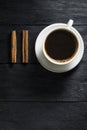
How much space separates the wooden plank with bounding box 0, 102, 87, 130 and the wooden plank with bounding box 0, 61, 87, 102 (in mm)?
20

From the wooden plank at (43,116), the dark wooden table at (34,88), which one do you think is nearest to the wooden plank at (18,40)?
the dark wooden table at (34,88)

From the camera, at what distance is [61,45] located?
129cm

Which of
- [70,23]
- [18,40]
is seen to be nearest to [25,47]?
[18,40]

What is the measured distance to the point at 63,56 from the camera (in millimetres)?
1294

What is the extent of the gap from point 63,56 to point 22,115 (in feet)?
0.68

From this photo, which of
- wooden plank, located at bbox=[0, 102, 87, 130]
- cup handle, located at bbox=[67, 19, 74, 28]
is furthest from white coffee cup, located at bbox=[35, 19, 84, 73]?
wooden plank, located at bbox=[0, 102, 87, 130]

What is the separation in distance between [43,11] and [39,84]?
21 centimetres

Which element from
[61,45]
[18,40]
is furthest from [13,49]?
[61,45]

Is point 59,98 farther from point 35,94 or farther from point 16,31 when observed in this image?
point 16,31

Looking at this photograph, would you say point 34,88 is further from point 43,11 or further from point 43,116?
point 43,11

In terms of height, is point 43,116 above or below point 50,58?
below

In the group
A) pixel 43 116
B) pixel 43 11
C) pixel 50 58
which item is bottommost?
pixel 43 116

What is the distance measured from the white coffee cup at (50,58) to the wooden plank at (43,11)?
54 millimetres

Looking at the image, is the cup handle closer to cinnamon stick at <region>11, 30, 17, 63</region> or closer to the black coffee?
the black coffee
